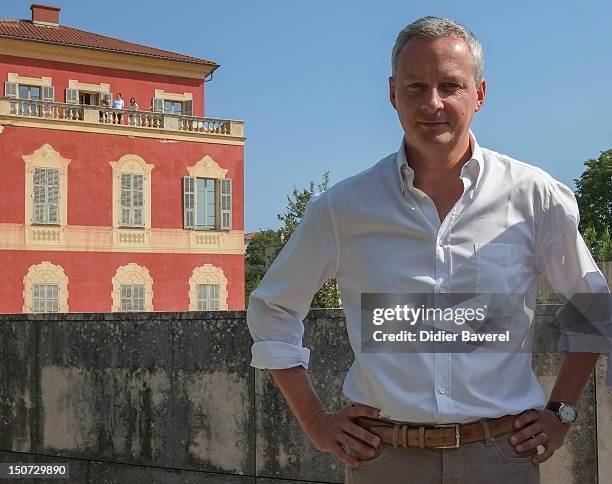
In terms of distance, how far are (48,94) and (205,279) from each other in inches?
337

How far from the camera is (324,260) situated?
2502 millimetres

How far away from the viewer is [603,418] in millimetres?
3711

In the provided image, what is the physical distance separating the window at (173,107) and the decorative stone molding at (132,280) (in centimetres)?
672

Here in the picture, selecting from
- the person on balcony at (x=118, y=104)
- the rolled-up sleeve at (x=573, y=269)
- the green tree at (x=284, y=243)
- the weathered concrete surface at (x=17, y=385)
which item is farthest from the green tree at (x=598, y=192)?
the rolled-up sleeve at (x=573, y=269)

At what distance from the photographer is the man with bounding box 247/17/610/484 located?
225cm

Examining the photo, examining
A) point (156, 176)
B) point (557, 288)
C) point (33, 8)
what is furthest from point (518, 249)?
point (33, 8)

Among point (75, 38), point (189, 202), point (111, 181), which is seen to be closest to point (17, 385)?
point (111, 181)

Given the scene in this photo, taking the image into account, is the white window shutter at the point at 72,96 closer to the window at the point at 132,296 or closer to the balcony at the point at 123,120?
the balcony at the point at 123,120

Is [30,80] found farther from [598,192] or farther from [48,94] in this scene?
[598,192]

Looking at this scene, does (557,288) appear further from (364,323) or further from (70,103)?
(70,103)

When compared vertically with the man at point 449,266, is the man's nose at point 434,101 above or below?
above

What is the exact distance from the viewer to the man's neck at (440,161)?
235 cm

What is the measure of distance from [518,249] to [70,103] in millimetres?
31158

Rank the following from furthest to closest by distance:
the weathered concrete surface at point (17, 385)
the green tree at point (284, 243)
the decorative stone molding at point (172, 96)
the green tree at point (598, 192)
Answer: the green tree at point (598, 192) → the decorative stone molding at point (172, 96) → the green tree at point (284, 243) → the weathered concrete surface at point (17, 385)
